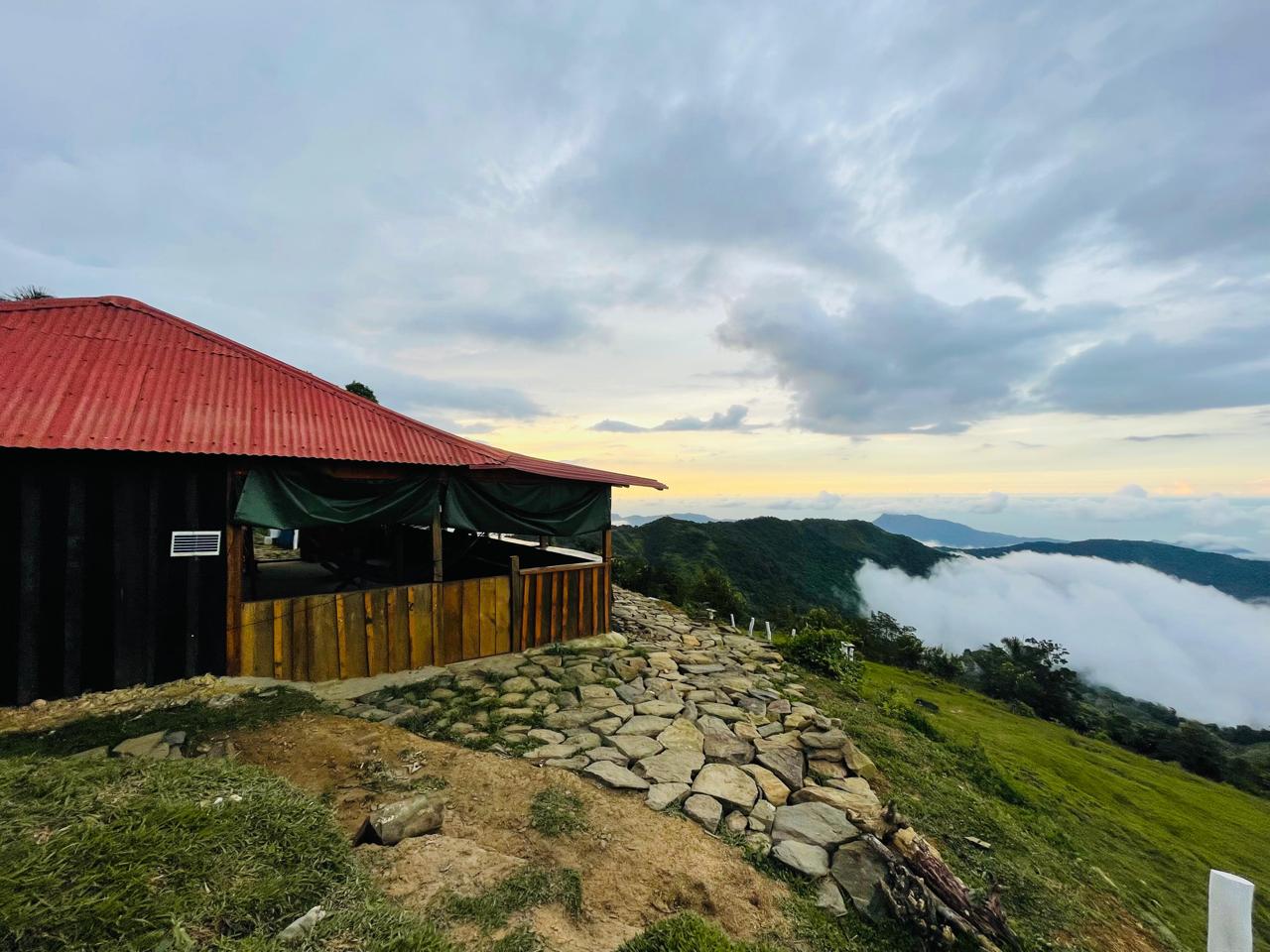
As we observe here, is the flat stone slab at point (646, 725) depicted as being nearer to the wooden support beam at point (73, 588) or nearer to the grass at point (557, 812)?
the grass at point (557, 812)

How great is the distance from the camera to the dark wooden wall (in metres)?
5.32

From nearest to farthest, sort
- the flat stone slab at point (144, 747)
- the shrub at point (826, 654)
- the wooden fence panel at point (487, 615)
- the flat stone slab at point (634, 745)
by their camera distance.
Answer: the flat stone slab at point (144, 747)
the flat stone slab at point (634, 745)
the wooden fence panel at point (487, 615)
the shrub at point (826, 654)

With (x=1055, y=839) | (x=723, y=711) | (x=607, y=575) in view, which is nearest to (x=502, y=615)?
(x=607, y=575)

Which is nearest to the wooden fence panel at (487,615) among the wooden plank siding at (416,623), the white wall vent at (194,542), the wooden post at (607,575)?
the wooden plank siding at (416,623)

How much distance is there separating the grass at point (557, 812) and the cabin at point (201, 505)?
12.7 feet

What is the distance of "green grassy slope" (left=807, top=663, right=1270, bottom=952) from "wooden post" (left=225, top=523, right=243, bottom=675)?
7.27 metres

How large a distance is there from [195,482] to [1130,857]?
11.0 meters

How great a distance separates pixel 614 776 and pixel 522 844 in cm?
121

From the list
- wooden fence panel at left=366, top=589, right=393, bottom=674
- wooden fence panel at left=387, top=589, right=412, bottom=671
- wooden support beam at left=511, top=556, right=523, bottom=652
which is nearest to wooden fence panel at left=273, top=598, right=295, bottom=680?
wooden fence panel at left=366, top=589, right=393, bottom=674

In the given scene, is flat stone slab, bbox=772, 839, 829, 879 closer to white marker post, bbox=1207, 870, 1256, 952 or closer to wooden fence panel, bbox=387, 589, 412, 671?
white marker post, bbox=1207, 870, 1256, 952

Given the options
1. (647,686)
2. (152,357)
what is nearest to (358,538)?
(152,357)

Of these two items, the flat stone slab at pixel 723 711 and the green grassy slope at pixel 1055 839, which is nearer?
the green grassy slope at pixel 1055 839

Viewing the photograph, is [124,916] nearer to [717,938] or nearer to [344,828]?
[344,828]

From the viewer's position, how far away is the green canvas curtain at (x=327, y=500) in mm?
6195
